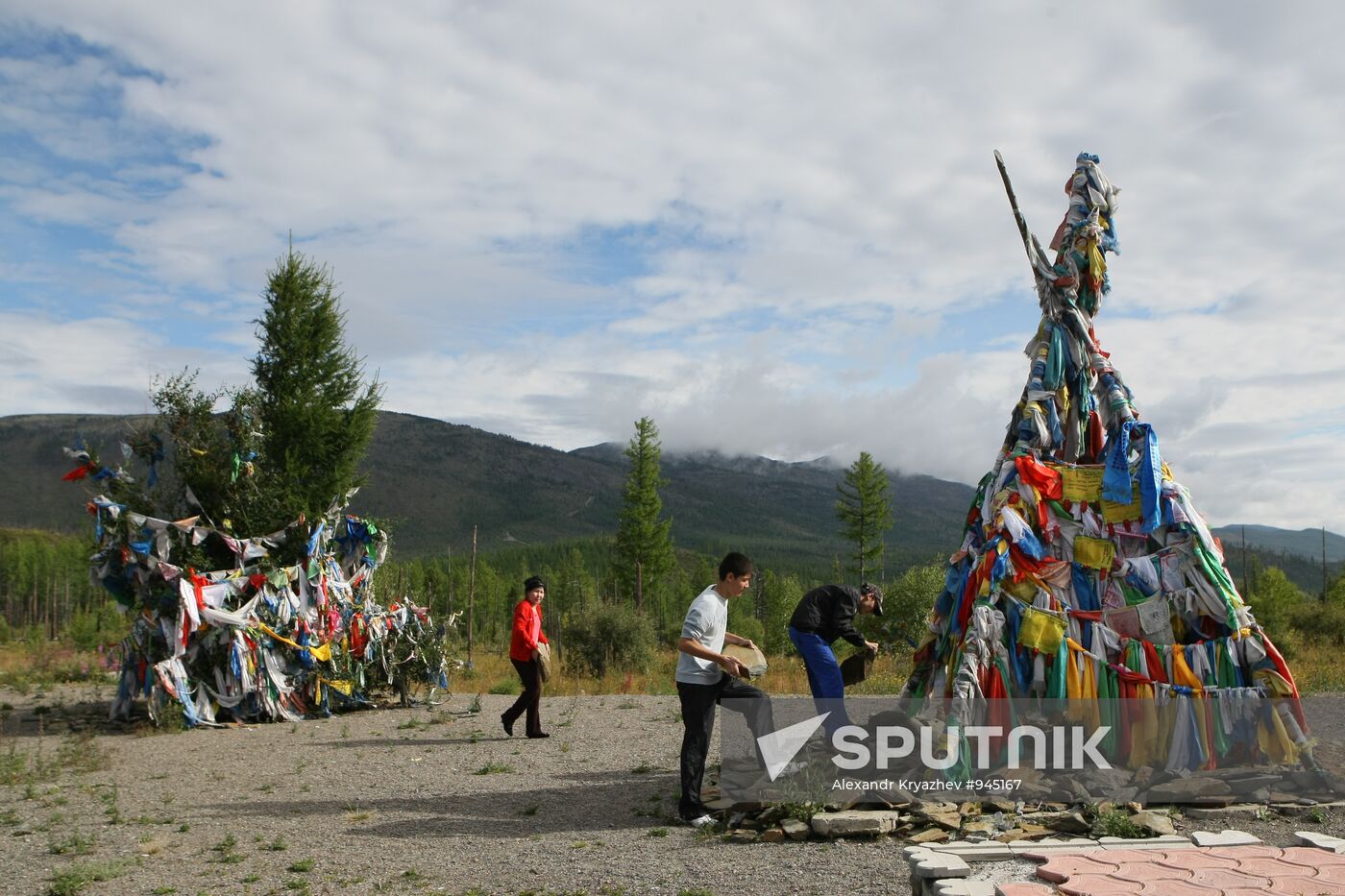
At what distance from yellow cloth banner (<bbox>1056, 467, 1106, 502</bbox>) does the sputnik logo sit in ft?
9.45

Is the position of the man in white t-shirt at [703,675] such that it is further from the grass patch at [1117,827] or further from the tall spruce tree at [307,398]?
the tall spruce tree at [307,398]

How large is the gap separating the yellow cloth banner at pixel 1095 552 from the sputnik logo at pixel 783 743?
256 cm

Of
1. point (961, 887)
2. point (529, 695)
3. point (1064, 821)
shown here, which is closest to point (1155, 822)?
point (1064, 821)

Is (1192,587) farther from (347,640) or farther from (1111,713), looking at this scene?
(347,640)

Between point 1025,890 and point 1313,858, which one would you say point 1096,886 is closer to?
point 1025,890

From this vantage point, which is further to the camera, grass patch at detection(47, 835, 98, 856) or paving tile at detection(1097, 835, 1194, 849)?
grass patch at detection(47, 835, 98, 856)

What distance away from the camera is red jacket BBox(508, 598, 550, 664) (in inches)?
457

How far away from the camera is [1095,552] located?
8.62m

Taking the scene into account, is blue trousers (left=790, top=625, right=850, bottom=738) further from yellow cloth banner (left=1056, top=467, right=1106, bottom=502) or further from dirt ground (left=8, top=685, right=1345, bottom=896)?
yellow cloth banner (left=1056, top=467, right=1106, bottom=502)

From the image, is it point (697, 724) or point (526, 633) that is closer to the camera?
point (697, 724)

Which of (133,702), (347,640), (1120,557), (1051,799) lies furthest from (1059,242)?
(133,702)

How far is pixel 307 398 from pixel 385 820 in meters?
9.17

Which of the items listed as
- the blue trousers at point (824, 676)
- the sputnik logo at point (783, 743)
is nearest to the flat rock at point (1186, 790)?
the blue trousers at point (824, 676)

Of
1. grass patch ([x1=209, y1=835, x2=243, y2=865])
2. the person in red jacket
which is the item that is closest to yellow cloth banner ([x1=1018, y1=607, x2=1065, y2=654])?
the person in red jacket
